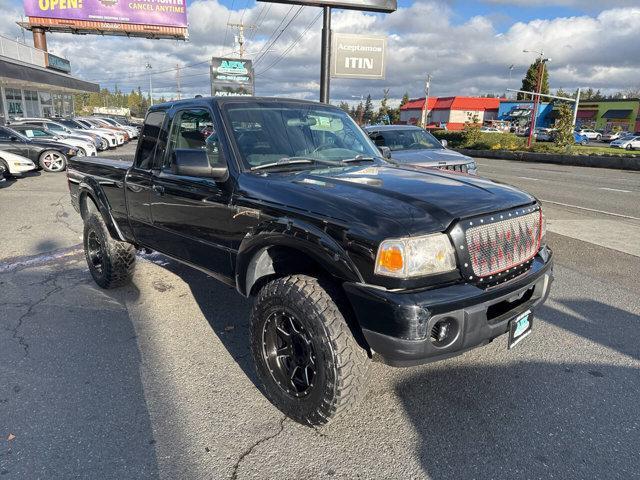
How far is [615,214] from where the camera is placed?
9211mm

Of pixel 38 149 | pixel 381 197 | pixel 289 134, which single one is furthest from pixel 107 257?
pixel 38 149

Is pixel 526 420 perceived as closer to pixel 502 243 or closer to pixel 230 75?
pixel 502 243

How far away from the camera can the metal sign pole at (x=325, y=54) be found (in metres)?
12.1

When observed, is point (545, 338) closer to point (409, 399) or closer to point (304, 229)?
point (409, 399)

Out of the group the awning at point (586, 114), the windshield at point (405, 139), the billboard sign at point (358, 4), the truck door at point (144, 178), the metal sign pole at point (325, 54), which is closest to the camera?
the truck door at point (144, 178)

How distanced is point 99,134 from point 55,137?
6.40 metres

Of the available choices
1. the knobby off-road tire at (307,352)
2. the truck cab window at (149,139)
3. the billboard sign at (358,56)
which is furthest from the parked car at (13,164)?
the knobby off-road tire at (307,352)

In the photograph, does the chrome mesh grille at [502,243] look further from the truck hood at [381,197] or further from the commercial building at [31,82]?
the commercial building at [31,82]

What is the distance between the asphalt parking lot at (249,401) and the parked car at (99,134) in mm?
20491

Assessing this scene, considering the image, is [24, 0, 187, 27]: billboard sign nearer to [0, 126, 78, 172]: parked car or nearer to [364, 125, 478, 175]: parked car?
[0, 126, 78, 172]: parked car

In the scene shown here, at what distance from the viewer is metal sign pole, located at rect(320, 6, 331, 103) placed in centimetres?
1206

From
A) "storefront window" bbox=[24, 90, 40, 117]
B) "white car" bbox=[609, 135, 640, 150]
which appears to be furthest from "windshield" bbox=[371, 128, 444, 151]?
"white car" bbox=[609, 135, 640, 150]

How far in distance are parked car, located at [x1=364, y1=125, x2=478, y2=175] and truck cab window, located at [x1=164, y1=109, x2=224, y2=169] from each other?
5.15 m

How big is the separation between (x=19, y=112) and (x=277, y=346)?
37.7 m
